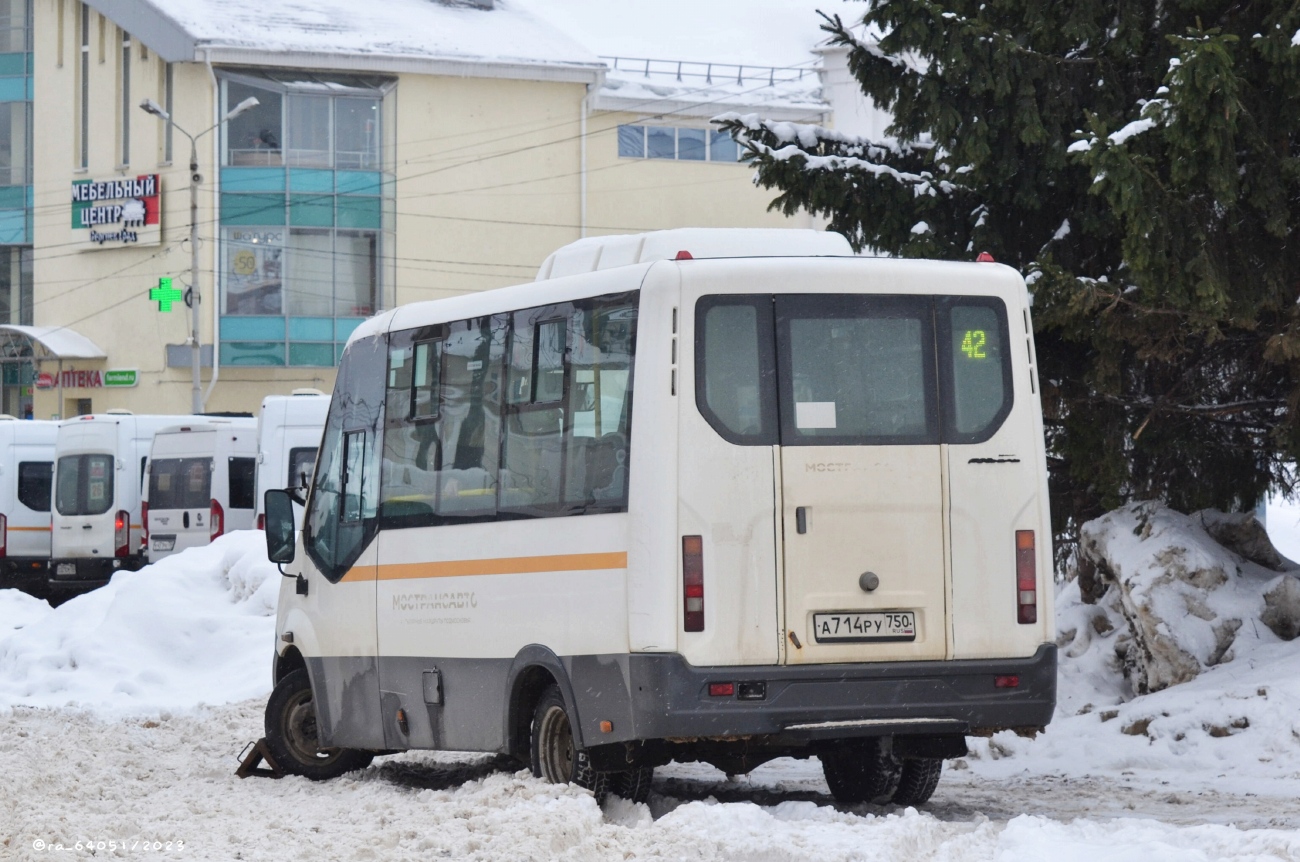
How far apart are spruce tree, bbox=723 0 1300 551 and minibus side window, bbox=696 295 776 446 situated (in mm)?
3019

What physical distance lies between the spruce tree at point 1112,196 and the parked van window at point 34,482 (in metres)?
22.9

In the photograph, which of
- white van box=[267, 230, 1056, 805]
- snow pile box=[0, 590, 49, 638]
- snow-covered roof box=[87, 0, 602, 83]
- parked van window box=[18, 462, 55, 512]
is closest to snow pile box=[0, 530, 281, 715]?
snow pile box=[0, 590, 49, 638]

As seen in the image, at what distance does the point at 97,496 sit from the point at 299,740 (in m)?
21.1

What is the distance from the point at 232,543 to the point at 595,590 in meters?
14.0

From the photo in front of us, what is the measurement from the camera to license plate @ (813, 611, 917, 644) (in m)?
8.74

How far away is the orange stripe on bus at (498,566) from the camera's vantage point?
887 cm

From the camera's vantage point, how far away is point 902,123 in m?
13.6

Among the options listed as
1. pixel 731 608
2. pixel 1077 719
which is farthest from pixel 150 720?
pixel 731 608

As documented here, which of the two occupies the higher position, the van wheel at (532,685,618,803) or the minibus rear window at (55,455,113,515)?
the minibus rear window at (55,455,113,515)

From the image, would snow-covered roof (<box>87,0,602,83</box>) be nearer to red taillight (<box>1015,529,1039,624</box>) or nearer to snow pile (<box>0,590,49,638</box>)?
snow pile (<box>0,590,49,638</box>)

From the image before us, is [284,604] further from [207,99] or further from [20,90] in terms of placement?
[20,90]

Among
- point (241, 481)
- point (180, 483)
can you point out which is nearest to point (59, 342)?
point (180, 483)

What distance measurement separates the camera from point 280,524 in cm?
1190

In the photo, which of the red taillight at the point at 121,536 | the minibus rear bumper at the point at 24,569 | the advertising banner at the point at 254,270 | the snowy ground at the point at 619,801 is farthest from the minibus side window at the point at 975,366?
the advertising banner at the point at 254,270
